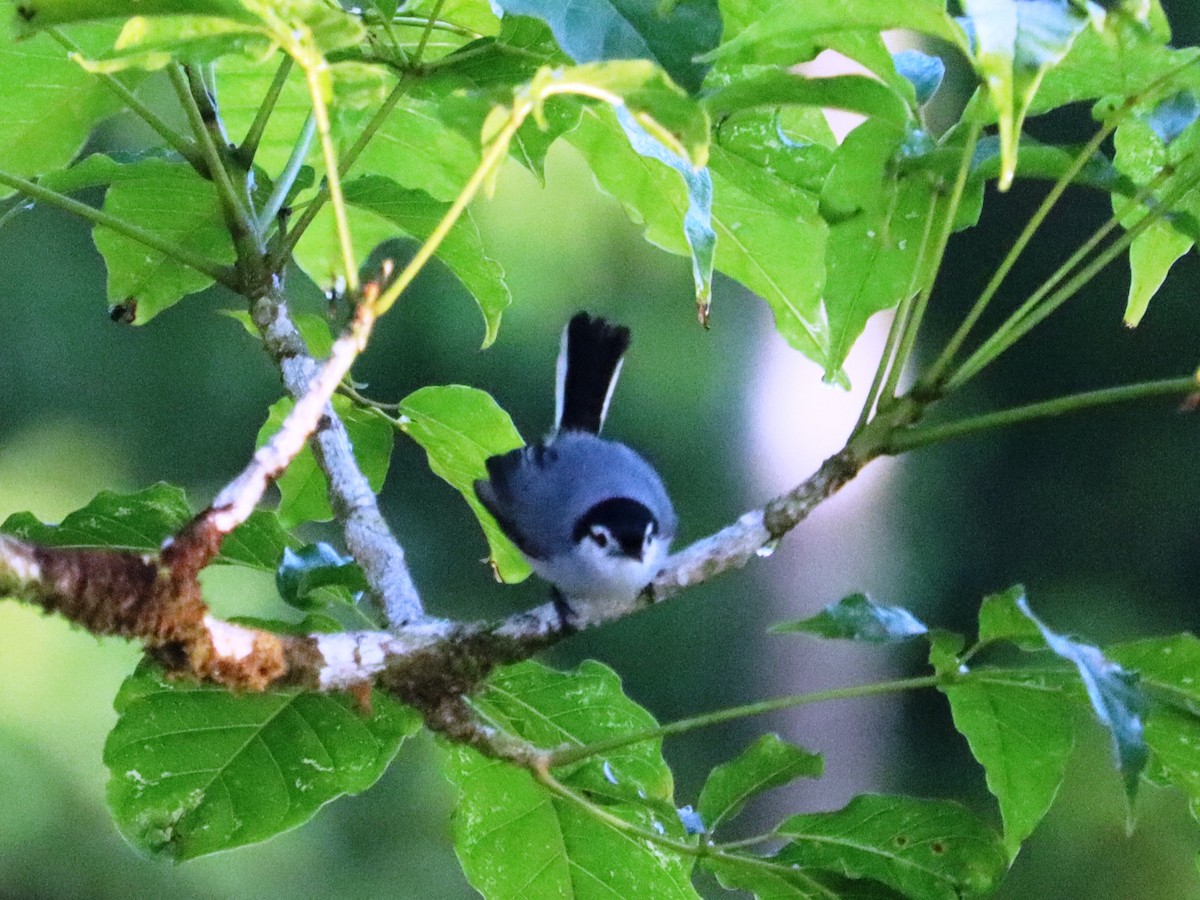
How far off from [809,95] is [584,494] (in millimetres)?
947

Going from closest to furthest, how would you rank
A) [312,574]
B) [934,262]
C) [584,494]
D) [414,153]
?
[934,262] → [312,574] → [414,153] → [584,494]

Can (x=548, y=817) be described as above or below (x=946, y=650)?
below

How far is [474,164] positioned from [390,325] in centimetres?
224

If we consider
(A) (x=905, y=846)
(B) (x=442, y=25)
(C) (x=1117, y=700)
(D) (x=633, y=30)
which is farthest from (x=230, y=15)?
(A) (x=905, y=846)

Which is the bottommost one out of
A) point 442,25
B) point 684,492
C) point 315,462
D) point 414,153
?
point 684,492

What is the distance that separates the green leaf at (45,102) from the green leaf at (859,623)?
60 cm

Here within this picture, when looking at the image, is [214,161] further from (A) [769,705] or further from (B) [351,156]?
(A) [769,705]

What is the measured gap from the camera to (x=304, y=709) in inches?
37.5

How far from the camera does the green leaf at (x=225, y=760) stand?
927mm

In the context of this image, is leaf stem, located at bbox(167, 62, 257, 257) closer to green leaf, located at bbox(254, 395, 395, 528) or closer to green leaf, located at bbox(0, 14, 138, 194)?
green leaf, located at bbox(0, 14, 138, 194)

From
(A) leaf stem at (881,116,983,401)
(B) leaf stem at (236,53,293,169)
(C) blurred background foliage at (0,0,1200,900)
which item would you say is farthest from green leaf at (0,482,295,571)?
(C) blurred background foliage at (0,0,1200,900)

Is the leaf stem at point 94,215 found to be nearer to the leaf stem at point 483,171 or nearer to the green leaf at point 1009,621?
the leaf stem at point 483,171

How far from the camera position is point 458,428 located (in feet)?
3.59

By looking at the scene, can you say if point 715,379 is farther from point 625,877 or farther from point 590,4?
point 590,4
